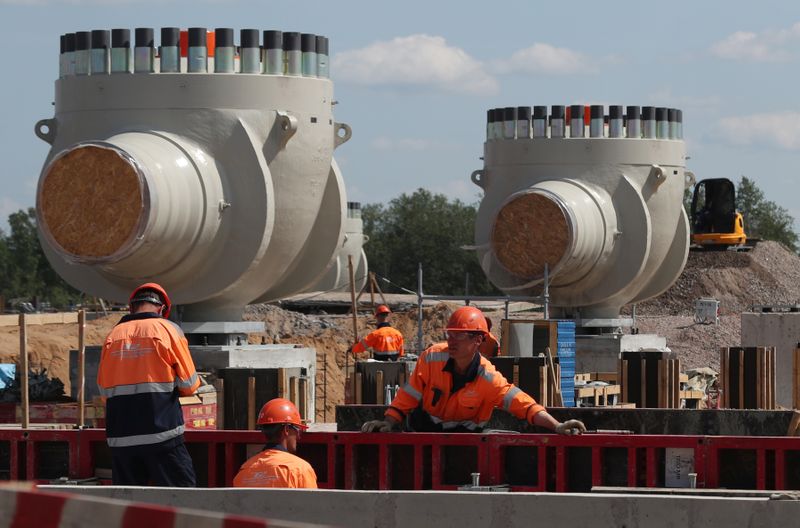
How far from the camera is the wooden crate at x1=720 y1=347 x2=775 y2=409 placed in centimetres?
2086

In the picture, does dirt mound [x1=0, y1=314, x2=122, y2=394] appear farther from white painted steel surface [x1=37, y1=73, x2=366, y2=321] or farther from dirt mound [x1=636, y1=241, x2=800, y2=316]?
dirt mound [x1=636, y1=241, x2=800, y2=316]

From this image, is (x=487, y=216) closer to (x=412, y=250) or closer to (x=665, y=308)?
(x=665, y=308)

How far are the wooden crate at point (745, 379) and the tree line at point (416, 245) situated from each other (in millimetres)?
51266

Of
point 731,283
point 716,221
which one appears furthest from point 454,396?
point 731,283

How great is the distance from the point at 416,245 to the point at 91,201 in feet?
213

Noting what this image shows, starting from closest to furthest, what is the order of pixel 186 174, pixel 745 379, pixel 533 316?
pixel 186 174 → pixel 745 379 → pixel 533 316

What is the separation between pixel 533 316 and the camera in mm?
34375

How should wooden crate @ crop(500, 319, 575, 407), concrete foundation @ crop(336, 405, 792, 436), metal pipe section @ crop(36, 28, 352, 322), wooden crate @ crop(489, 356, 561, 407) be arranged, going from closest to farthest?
concrete foundation @ crop(336, 405, 792, 436)
wooden crate @ crop(489, 356, 561, 407)
metal pipe section @ crop(36, 28, 352, 322)
wooden crate @ crop(500, 319, 575, 407)

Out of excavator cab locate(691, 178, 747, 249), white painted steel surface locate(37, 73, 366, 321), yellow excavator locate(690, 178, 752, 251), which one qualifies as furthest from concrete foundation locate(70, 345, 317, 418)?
excavator cab locate(691, 178, 747, 249)

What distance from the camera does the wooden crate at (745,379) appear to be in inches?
821

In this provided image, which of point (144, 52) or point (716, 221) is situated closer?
point (144, 52)

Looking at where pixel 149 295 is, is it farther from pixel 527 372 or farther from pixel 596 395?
pixel 596 395

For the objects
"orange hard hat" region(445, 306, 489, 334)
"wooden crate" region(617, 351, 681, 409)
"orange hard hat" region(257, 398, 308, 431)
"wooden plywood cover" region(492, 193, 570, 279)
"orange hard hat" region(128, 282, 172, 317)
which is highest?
"wooden plywood cover" region(492, 193, 570, 279)

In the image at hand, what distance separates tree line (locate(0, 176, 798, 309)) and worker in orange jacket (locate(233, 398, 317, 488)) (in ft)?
209
